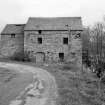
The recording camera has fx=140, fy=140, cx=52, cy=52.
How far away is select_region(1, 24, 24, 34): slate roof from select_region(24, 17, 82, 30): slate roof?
267cm

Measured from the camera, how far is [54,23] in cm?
2772

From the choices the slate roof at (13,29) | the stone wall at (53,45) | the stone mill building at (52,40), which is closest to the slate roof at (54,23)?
the stone mill building at (52,40)

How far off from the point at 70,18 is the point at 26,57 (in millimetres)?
11996

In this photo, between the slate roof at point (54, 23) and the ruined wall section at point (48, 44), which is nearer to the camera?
the ruined wall section at point (48, 44)

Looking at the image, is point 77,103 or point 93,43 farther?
point 93,43

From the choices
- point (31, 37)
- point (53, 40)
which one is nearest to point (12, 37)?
point (31, 37)

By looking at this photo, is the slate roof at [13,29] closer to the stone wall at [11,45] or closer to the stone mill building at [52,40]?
the stone wall at [11,45]

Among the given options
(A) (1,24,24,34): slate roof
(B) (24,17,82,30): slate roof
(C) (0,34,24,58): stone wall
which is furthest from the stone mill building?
(A) (1,24,24,34): slate roof

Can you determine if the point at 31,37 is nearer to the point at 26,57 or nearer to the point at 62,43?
the point at 26,57

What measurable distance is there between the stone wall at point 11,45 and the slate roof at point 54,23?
3311 mm

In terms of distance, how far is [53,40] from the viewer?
86.5 ft

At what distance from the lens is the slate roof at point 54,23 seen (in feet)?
87.0

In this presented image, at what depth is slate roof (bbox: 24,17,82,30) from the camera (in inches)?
1044

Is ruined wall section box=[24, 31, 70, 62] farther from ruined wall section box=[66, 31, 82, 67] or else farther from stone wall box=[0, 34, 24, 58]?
stone wall box=[0, 34, 24, 58]
